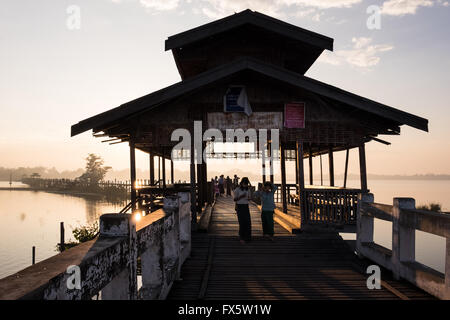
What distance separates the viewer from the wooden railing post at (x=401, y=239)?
6836 mm

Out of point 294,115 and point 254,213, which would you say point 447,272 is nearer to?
point 294,115

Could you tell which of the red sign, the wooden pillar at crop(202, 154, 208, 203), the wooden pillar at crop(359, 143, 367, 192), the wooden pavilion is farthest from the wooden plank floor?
the wooden pillar at crop(202, 154, 208, 203)

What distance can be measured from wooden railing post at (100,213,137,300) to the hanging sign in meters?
7.85

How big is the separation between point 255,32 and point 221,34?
138cm

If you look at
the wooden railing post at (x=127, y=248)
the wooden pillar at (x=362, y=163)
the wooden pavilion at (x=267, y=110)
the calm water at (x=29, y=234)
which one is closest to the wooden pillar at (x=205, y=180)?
the wooden pavilion at (x=267, y=110)

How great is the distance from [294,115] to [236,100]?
7.01ft

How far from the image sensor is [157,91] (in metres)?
10.4

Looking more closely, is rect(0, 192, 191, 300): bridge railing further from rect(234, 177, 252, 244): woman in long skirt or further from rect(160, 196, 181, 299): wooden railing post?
rect(234, 177, 252, 244): woman in long skirt

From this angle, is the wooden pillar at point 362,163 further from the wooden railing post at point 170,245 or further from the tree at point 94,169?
the tree at point 94,169

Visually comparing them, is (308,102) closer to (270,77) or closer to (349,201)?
(270,77)

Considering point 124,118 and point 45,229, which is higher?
point 124,118

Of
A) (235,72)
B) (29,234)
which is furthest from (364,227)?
(29,234)
